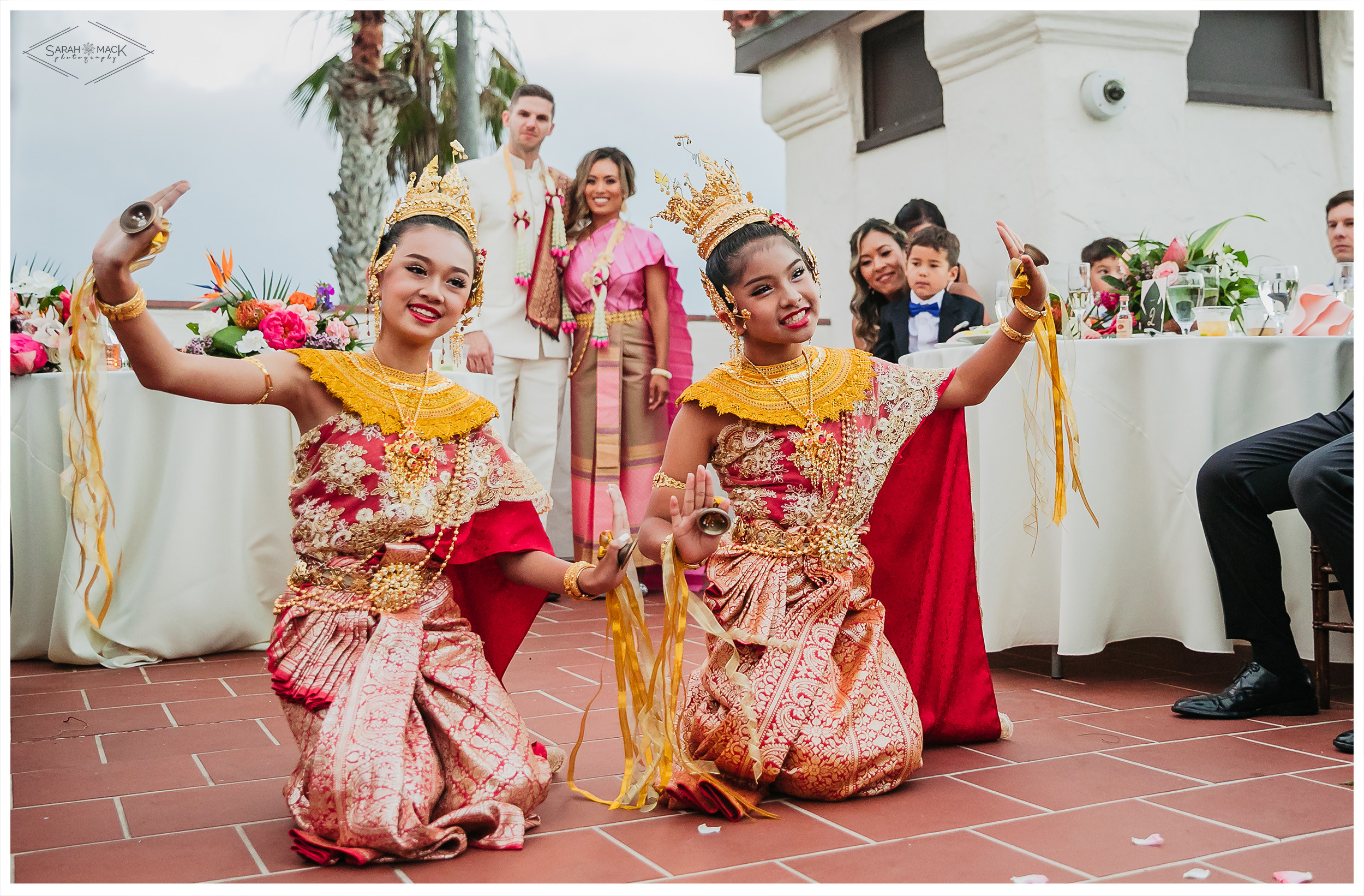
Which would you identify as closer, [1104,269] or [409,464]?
[409,464]

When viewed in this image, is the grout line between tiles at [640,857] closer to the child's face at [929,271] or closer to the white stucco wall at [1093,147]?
the child's face at [929,271]

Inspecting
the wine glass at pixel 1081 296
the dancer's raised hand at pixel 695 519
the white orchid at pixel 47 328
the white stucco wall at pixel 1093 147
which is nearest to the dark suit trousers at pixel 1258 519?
the wine glass at pixel 1081 296

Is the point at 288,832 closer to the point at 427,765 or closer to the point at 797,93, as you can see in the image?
the point at 427,765

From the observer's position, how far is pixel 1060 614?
308 centimetres

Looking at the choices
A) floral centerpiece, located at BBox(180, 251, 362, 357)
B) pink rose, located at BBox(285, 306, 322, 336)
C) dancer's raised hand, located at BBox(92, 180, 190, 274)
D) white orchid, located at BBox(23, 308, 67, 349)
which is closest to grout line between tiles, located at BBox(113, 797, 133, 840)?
dancer's raised hand, located at BBox(92, 180, 190, 274)

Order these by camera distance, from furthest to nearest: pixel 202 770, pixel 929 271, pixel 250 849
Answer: pixel 929 271 → pixel 202 770 → pixel 250 849

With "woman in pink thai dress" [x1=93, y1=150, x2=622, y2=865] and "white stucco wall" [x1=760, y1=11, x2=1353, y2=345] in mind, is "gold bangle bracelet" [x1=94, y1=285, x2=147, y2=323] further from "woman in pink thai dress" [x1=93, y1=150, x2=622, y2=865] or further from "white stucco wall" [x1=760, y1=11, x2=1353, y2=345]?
"white stucco wall" [x1=760, y1=11, x2=1353, y2=345]

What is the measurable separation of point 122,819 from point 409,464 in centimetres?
82

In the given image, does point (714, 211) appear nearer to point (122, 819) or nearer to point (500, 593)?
point (500, 593)

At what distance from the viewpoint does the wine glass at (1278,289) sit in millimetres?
3113

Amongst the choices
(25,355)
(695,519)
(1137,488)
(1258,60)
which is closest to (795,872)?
(695,519)

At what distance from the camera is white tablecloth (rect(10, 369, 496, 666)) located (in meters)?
3.59

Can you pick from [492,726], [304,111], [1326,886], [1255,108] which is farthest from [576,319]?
[304,111]

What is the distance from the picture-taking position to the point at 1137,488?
309cm
